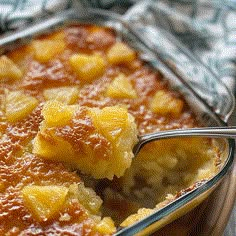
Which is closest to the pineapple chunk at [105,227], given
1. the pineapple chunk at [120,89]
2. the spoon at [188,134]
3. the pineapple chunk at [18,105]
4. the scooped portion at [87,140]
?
the scooped portion at [87,140]

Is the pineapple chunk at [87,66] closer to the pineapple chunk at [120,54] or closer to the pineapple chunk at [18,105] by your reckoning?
the pineapple chunk at [120,54]

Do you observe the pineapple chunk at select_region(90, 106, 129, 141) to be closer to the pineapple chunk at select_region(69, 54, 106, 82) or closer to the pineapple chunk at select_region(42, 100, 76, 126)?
the pineapple chunk at select_region(42, 100, 76, 126)

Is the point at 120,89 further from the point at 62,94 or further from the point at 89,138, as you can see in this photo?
the point at 89,138

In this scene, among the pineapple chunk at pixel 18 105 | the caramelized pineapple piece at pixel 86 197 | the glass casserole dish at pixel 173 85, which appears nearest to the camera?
the glass casserole dish at pixel 173 85

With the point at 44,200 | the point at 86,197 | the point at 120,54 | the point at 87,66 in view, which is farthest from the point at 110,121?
the point at 120,54

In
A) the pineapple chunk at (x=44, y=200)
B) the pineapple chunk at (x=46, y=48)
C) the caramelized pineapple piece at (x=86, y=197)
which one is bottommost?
the caramelized pineapple piece at (x=86, y=197)

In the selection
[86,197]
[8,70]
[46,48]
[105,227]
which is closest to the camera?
[105,227]

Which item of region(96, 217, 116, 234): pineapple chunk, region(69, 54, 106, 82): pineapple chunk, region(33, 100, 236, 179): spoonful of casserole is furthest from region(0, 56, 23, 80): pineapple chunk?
region(96, 217, 116, 234): pineapple chunk
